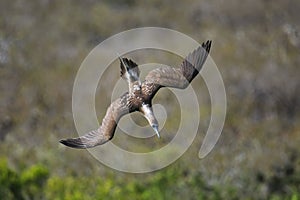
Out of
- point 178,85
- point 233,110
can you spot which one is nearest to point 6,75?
point 233,110

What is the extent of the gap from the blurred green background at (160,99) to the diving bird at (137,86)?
250 inches

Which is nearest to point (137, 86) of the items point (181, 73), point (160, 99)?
point (181, 73)

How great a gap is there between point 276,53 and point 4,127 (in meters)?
7.31

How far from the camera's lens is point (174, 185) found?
16688mm

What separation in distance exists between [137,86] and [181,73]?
0.47 meters

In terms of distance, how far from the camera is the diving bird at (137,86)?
909cm

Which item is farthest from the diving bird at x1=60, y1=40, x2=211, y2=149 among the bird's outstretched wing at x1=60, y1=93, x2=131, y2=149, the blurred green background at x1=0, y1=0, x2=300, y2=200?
the blurred green background at x1=0, y1=0, x2=300, y2=200

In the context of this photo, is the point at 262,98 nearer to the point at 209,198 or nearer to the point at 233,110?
the point at 233,110

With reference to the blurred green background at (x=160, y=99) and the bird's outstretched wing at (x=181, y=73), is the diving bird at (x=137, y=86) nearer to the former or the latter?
the bird's outstretched wing at (x=181, y=73)

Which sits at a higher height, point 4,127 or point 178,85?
point 4,127

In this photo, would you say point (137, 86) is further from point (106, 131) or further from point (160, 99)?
point (160, 99)

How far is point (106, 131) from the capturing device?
30.7 ft

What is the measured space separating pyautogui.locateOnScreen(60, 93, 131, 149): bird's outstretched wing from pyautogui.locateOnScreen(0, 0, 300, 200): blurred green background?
6295 mm

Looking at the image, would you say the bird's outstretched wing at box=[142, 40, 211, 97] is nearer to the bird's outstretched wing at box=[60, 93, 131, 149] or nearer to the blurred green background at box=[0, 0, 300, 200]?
the bird's outstretched wing at box=[60, 93, 131, 149]
